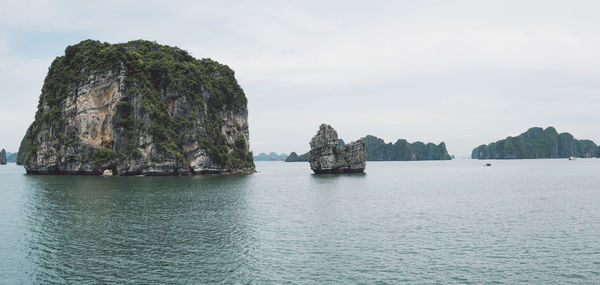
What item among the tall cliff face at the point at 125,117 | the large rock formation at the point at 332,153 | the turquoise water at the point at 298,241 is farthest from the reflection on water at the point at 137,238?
the large rock formation at the point at 332,153

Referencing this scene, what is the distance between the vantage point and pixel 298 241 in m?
33.8

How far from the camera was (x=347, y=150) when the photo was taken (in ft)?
411

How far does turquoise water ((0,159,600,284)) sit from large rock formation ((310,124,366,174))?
63266 mm

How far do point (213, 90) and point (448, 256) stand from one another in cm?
11690

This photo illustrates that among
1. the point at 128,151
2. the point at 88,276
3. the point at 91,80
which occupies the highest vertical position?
the point at 91,80

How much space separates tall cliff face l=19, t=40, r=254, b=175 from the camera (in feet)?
364

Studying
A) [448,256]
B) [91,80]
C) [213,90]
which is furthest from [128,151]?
[448,256]

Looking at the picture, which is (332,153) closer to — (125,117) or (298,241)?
(125,117)

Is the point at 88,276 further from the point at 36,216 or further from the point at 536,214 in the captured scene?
the point at 536,214

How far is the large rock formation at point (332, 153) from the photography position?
122 metres

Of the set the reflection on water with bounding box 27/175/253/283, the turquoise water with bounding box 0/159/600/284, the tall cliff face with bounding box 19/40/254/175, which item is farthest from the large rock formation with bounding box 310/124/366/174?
the reflection on water with bounding box 27/175/253/283

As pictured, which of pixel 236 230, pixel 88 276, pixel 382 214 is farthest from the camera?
pixel 382 214

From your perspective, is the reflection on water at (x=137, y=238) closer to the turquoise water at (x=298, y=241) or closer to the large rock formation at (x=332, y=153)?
the turquoise water at (x=298, y=241)

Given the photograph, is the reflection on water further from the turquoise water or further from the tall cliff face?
the tall cliff face
